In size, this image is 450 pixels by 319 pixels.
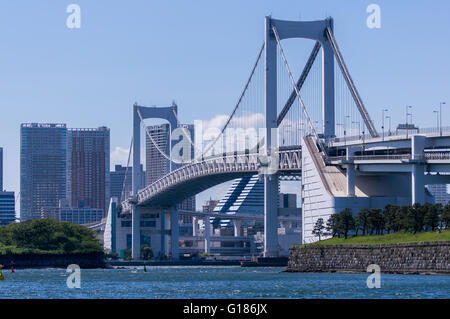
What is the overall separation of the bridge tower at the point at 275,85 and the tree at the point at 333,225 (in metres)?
11.5

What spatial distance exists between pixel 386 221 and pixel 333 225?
20.7 ft

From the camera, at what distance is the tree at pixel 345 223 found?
255 ft

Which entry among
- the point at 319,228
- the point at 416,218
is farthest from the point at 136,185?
the point at 416,218

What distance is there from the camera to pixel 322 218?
A: 280ft

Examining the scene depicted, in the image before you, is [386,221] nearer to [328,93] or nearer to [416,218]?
[416,218]

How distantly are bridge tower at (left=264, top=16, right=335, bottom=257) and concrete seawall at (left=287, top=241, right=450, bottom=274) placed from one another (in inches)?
624

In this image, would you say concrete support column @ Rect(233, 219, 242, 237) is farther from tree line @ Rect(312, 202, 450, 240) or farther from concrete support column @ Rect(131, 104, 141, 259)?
tree line @ Rect(312, 202, 450, 240)

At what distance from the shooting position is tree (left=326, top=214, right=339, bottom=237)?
7900 centimetres

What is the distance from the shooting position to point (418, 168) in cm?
7700

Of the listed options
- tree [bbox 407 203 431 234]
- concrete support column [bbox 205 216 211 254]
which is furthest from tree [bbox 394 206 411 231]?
concrete support column [bbox 205 216 211 254]

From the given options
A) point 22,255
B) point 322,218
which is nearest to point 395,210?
point 322,218

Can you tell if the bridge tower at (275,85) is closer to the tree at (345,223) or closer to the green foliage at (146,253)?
the tree at (345,223)

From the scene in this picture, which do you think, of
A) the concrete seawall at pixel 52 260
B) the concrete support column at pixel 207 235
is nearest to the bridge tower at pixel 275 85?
the concrete seawall at pixel 52 260
